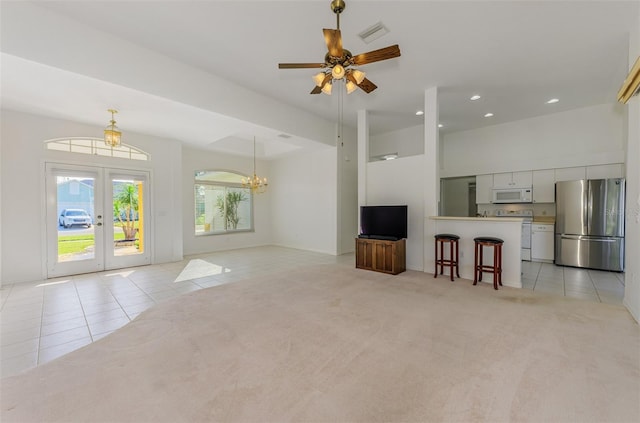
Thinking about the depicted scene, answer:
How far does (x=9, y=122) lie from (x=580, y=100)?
35.8 feet

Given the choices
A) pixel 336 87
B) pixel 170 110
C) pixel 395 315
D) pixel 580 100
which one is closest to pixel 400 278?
pixel 395 315

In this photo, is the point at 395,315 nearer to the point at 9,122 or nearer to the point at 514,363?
the point at 514,363

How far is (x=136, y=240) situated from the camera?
19.9ft

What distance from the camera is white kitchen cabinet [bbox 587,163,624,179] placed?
17.5 feet

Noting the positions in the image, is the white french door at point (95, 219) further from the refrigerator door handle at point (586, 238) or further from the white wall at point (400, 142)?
the refrigerator door handle at point (586, 238)

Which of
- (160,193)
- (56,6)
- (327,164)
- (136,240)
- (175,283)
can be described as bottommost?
(175,283)

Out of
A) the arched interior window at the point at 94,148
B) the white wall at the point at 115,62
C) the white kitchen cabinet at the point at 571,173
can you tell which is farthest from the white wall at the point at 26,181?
the white kitchen cabinet at the point at 571,173

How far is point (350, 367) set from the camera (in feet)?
6.79

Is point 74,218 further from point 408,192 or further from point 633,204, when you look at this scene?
point 633,204

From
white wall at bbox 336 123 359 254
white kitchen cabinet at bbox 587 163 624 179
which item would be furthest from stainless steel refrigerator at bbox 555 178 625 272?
white wall at bbox 336 123 359 254

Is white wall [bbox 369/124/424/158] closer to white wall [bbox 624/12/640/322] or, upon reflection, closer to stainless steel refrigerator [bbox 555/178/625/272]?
stainless steel refrigerator [bbox 555/178/625/272]

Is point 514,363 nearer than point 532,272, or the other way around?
point 514,363

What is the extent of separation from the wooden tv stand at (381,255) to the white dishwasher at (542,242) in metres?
3.40

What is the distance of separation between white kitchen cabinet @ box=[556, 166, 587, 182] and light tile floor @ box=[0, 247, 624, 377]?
2.02 meters
